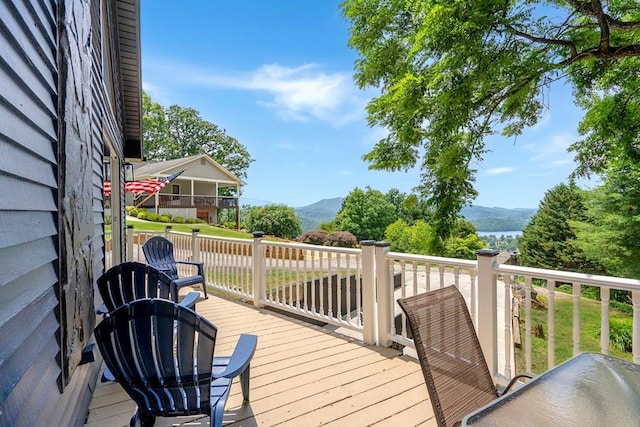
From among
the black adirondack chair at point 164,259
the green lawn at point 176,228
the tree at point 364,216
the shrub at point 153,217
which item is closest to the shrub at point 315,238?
the green lawn at point 176,228

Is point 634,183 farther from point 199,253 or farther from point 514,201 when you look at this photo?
point 514,201

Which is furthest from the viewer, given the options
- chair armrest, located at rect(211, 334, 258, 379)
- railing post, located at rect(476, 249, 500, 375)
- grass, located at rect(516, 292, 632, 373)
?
grass, located at rect(516, 292, 632, 373)

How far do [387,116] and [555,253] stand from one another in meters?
19.4

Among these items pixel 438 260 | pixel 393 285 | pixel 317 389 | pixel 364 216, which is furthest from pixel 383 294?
pixel 364 216

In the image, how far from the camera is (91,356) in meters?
2.10

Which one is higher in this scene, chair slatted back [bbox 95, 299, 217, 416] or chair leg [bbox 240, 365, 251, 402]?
chair slatted back [bbox 95, 299, 217, 416]

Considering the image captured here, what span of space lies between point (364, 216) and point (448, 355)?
2515 centimetres

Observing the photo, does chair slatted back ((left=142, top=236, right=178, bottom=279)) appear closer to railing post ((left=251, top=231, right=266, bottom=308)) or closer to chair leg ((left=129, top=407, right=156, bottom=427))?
railing post ((left=251, top=231, right=266, bottom=308))

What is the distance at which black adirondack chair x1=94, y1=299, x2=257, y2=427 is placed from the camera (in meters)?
1.78

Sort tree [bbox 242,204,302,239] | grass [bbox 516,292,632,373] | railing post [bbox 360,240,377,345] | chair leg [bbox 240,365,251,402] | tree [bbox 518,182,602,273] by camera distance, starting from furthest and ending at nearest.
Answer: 1. tree [bbox 242,204,302,239]
2. tree [bbox 518,182,602,273]
3. grass [bbox 516,292,632,373]
4. railing post [bbox 360,240,377,345]
5. chair leg [bbox 240,365,251,402]

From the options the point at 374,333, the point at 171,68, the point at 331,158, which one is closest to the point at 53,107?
the point at 374,333

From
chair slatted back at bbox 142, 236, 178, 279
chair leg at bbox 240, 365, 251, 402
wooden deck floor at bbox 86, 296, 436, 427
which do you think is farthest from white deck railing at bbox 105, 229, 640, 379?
chair leg at bbox 240, 365, 251, 402

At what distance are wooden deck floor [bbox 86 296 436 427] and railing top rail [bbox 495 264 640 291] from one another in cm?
125

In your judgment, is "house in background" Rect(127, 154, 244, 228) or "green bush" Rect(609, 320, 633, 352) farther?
"house in background" Rect(127, 154, 244, 228)
